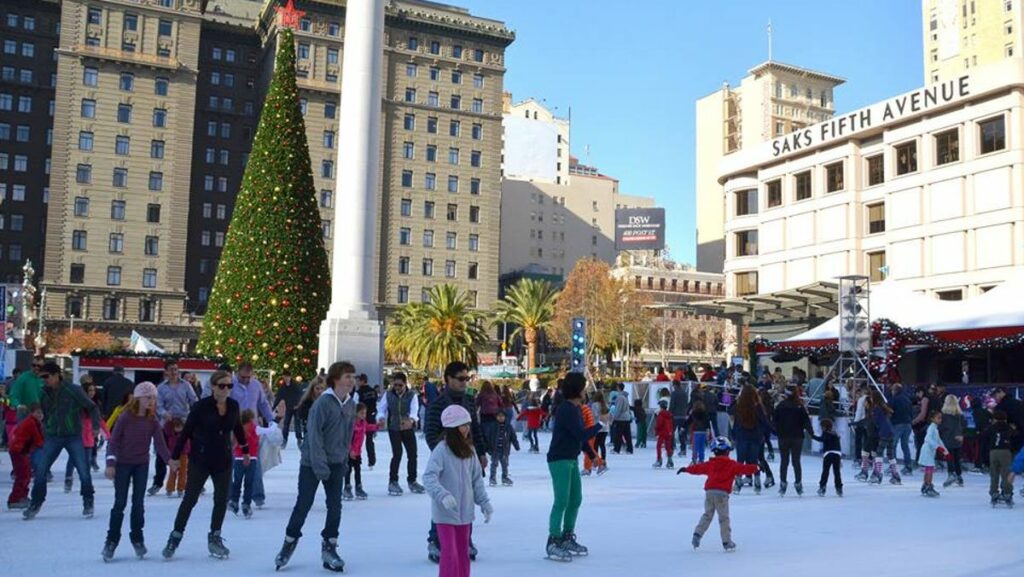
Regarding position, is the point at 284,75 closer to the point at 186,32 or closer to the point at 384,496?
the point at 384,496

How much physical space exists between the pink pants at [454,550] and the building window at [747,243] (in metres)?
53.0

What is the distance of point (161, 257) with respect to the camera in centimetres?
→ 8138

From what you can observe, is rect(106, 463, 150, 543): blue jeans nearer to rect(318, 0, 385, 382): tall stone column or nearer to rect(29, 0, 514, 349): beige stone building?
rect(318, 0, 385, 382): tall stone column

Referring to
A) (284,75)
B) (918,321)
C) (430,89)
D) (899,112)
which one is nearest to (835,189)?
(899,112)

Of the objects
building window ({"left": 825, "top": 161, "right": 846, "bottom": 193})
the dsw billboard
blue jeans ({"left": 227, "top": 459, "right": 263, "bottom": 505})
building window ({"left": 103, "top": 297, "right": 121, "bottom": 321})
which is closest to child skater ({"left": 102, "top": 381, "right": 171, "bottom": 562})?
blue jeans ({"left": 227, "top": 459, "right": 263, "bottom": 505})

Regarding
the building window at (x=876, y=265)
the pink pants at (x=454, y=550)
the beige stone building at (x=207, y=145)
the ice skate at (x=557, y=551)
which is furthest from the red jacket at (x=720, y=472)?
the beige stone building at (x=207, y=145)

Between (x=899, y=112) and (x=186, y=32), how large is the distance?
6050cm

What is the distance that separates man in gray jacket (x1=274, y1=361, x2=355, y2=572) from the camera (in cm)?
802

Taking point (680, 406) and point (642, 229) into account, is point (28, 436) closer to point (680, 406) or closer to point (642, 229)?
point (680, 406)

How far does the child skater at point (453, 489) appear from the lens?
20.9 ft

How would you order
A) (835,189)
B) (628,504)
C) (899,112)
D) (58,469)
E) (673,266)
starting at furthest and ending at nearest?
(673,266)
(835,189)
(899,112)
(58,469)
(628,504)

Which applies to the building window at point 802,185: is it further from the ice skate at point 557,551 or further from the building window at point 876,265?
the ice skate at point 557,551

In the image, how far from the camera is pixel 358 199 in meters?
29.1

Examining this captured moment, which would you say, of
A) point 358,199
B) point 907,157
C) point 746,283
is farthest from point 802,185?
point 358,199
